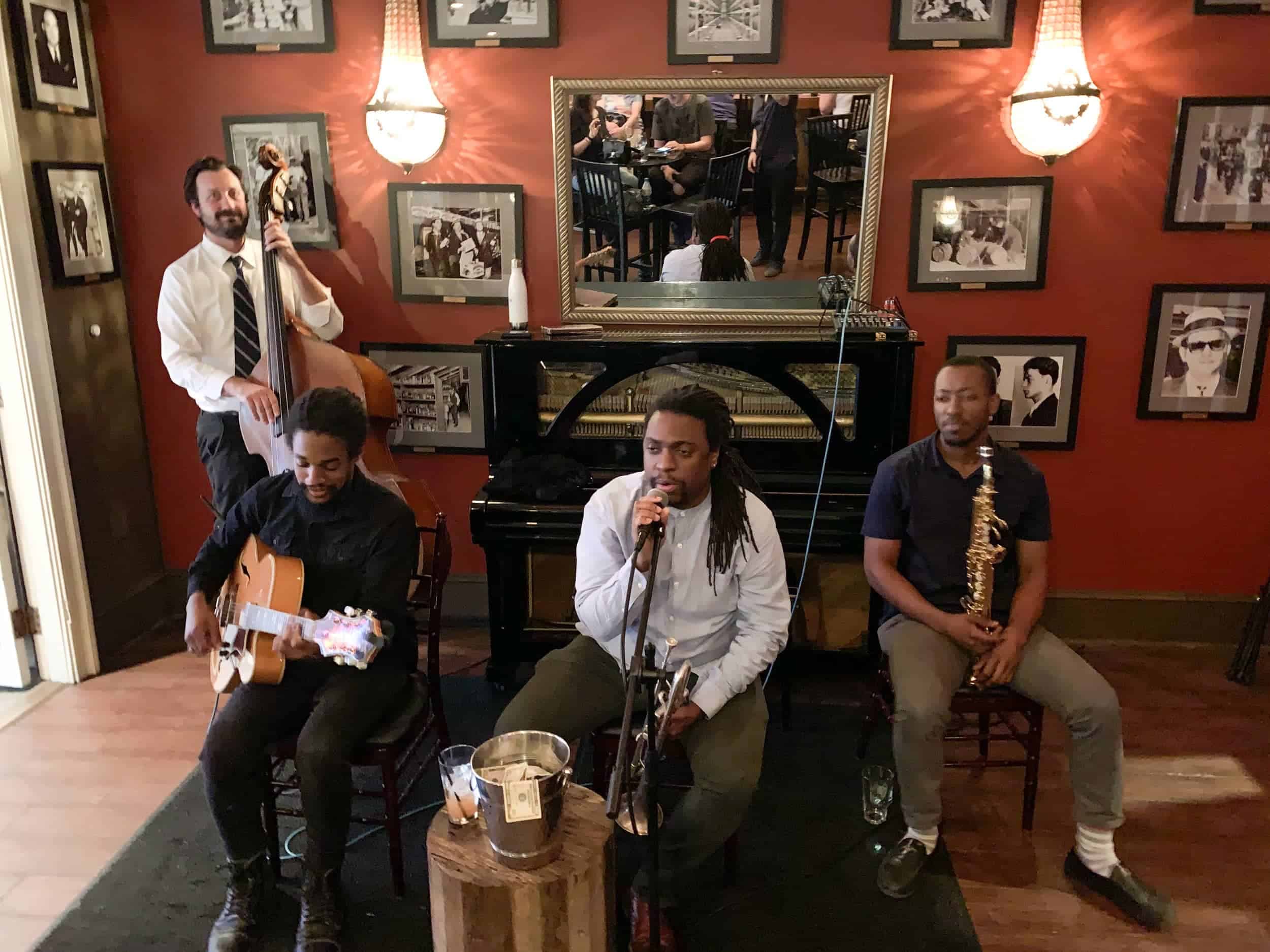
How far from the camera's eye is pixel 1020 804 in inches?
102

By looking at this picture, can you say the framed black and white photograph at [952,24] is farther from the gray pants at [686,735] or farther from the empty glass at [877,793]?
the empty glass at [877,793]

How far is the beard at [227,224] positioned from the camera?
9.38 feet

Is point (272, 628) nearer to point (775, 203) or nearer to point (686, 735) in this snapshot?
point (686, 735)

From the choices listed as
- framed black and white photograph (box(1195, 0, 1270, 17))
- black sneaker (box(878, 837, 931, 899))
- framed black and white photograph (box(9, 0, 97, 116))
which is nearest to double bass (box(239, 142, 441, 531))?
framed black and white photograph (box(9, 0, 97, 116))

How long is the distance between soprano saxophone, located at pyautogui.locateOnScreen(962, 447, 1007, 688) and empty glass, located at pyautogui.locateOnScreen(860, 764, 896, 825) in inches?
19.5

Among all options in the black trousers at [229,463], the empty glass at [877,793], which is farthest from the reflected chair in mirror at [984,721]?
the black trousers at [229,463]

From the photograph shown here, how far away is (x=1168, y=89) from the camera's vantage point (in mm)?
2932

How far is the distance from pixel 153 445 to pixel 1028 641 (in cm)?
308

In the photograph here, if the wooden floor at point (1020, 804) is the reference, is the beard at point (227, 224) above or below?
above

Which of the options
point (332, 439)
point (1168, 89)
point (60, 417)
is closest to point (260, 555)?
point (332, 439)

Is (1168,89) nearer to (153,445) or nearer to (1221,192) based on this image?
(1221,192)

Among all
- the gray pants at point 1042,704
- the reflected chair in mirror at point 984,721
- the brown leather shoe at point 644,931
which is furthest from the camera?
the reflected chair in mirror at point 984,721

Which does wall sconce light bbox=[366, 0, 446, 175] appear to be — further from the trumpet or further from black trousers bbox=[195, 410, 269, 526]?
the trumpet

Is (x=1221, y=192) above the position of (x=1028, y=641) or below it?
above
